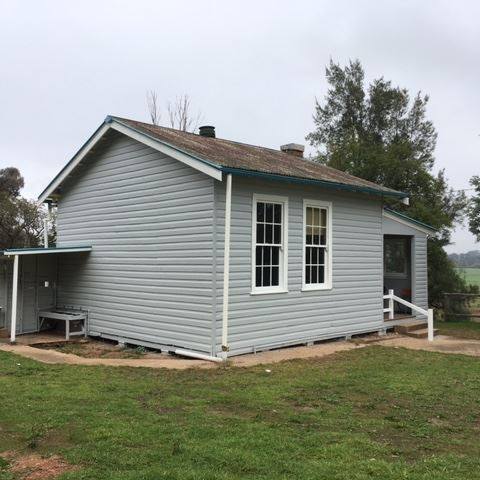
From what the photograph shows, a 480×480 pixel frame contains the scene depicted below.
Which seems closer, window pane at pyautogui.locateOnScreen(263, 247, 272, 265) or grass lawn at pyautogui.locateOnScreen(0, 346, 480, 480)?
grass lawn at pyautogui.locateOnScreen(0, 346, 480, 480)

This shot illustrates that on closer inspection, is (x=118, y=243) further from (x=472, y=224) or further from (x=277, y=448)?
(x=472, y=224)

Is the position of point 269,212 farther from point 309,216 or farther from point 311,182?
point 309,216

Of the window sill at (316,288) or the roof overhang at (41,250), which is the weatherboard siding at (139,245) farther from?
the window sill at (316,288)

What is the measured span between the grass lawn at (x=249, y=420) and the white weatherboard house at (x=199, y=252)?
1.61 m

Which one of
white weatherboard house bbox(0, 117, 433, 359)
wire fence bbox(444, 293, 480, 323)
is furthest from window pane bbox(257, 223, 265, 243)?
wire fence bbox(444, 293, 480, 323)

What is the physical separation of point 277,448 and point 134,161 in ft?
26.5

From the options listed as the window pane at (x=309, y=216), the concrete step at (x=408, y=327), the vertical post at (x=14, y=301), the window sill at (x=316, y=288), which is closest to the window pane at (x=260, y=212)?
the window pane at (x=309, y=216)

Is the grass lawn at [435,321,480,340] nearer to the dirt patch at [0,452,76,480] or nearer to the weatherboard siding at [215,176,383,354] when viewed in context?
the weatherboard siding at [215,176,383,354]

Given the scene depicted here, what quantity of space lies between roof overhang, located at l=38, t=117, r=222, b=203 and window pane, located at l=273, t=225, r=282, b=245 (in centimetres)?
207

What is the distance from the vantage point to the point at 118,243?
40.1 ft

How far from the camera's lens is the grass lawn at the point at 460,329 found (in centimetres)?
1460

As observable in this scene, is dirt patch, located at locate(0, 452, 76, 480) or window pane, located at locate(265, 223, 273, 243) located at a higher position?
window pane, located at locate(265, 223, 273, 243)

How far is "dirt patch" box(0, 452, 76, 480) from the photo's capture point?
14.9ft

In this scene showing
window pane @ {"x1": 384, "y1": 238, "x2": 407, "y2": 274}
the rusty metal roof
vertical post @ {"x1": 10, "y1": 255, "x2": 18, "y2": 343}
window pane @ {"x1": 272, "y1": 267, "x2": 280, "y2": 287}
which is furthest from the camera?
window pane @ {"x1": 384, "y1": 238, "x2": 407, "y2": 274}
